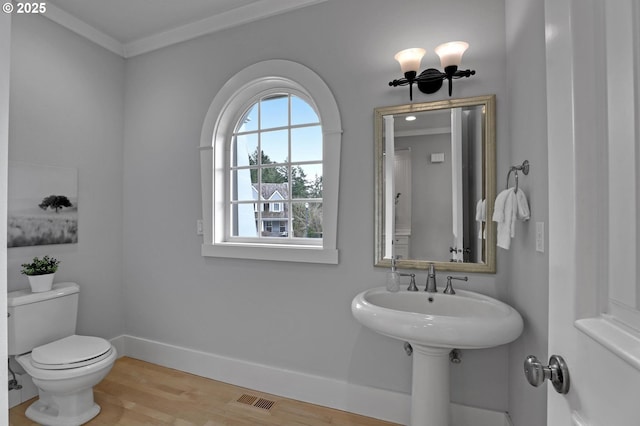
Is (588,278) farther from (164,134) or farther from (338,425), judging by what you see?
(164,134)

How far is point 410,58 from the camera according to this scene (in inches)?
69.4

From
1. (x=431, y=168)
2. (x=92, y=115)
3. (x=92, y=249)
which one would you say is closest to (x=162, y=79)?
(x=92, y=115)

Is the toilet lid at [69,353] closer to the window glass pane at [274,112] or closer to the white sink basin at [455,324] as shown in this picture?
the white sink basin at [455,324]

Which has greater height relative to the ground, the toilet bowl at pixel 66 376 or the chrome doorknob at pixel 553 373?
the chrome doorknob at pixel 553 373

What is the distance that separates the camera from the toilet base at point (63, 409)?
1.87 m

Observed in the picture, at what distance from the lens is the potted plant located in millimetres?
2066

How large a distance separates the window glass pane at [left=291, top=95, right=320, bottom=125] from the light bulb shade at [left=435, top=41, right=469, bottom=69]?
3.05 ft

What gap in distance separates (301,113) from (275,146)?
12.8 inches

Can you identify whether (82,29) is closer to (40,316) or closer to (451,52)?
(40,316)

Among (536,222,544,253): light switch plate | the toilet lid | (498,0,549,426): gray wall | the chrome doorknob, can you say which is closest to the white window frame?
the toilet lid

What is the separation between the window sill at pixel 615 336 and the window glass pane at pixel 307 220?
1851 mm

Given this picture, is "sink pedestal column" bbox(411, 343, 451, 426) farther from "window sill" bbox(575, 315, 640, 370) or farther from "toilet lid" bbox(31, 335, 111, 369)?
"toilet lid" bbox(31, 335, 111, 369)

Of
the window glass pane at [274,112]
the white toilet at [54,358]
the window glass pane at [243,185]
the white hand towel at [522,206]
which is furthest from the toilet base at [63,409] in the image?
the white hand towel at [522,206]

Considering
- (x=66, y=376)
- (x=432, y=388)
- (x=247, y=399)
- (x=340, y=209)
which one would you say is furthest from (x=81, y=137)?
(x=432, y=388)
